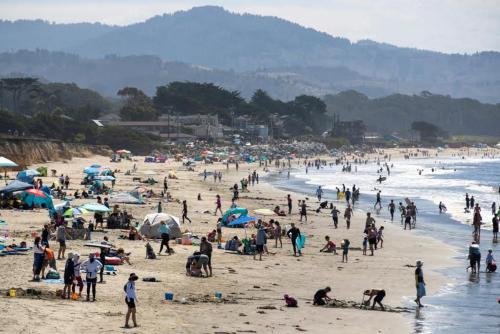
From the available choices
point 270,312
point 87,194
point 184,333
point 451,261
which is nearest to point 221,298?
point 270,312

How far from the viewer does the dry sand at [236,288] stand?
1462 cm

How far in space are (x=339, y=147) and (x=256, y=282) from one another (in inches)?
5018

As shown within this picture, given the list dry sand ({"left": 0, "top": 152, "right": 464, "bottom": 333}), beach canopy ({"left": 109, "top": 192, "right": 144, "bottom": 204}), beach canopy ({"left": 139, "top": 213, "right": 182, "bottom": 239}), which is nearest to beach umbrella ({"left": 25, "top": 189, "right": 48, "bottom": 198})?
dry sand ({"left": 0, "top": 152, "right": 464, "bottom": 333})

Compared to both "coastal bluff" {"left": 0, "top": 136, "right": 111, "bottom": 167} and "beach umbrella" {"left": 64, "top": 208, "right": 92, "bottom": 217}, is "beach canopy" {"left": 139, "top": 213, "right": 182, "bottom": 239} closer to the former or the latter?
"beach umbrella" {"left": 64, "top": 208, "right": 92, "bottom": 217}

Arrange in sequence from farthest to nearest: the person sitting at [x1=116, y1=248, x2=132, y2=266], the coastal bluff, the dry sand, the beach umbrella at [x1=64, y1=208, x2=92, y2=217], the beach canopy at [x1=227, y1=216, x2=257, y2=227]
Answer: the coastal bluff → the beach canopy at [x1=227, y1=216, x2=257, y2=227] → the beach umbrella at [x1=64, y1=208, x2=92, y2=217] → the person sitting at [x1=116, y1=248, x2=132, y2=266] → the dry sand

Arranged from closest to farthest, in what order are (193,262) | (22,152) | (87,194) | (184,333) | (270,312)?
(184,333), (270,312), (193,262), (87,194), (22,152)

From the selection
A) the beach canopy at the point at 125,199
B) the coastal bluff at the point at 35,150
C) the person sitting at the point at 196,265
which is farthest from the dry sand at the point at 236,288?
the coastal bluff at the point at 35,150

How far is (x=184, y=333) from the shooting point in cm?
1416

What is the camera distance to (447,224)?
126ft

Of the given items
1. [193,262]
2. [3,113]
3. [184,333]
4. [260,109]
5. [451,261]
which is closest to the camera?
[184,333]

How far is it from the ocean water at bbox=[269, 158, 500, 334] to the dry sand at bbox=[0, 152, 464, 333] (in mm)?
687

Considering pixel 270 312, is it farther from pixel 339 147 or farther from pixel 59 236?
pixel 339 147

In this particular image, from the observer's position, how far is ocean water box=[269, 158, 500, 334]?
1752cm

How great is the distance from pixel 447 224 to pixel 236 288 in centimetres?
2158
